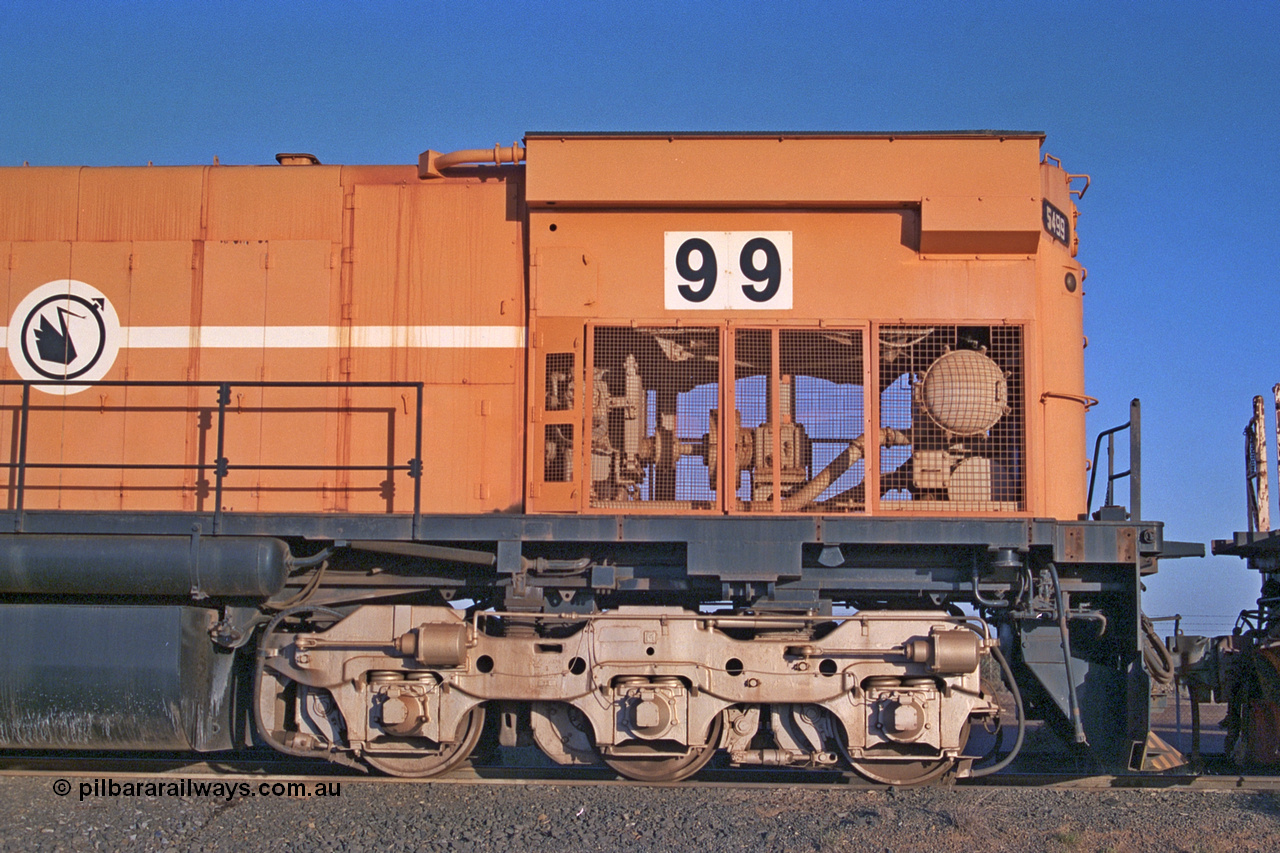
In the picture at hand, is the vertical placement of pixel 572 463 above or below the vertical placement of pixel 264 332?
below

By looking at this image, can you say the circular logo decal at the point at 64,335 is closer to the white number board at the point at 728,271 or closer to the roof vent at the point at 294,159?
the roof vent at the point at 294,159

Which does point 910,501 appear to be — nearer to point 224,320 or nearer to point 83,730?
point 224,320

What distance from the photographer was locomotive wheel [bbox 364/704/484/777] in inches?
287

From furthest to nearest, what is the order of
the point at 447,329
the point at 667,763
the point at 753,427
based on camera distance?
the point at 447,329 → the point at 753,427 → the point at 667,763

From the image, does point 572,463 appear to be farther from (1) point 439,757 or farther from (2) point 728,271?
(1) point 439,757

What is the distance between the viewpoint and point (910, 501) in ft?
23.8

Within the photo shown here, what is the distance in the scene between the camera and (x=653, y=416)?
295 inches

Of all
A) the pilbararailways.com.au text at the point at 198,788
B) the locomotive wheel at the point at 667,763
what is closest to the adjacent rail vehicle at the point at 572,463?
the locomotive wheel at the point at 667,763

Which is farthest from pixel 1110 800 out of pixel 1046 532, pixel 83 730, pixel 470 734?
pixel 83 730

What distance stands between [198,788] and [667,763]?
323 centimetres

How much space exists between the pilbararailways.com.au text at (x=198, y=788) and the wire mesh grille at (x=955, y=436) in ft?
14.6

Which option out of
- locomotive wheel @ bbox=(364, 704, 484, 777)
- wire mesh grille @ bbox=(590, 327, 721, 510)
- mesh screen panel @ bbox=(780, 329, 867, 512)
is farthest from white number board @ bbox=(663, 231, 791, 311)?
locomotive wheel @ bbox=(364, 704, 484, 777)

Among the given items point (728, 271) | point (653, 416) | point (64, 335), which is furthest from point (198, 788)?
point (728, 271)

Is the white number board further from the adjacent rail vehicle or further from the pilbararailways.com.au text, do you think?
the pilbararailways.com.au text
